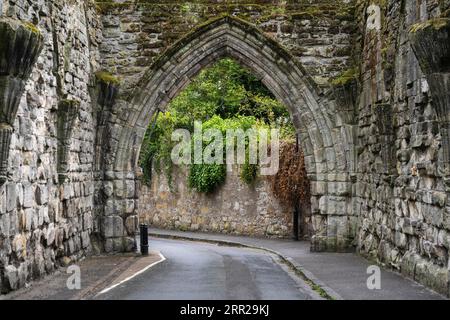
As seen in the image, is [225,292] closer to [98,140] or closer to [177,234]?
[98,140]

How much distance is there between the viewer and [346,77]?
14.3 meters

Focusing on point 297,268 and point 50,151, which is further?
point 297,268

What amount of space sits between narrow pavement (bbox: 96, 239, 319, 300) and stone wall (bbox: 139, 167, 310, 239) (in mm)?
4546

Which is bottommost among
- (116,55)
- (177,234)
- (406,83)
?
(177,234)

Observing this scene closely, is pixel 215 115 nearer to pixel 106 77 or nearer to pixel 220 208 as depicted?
pixel 220 208

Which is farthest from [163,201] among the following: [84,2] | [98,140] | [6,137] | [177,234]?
[6,137]

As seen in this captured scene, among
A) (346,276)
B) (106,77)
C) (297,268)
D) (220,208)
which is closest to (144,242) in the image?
(106,77)

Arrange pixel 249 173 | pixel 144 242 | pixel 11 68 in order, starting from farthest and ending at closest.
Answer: pixel 249 173
pixel 144 242
pixel 11 68

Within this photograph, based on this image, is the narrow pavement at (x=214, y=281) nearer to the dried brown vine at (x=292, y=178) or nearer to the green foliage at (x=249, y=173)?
the dried brown vine at (x=292, y=178)

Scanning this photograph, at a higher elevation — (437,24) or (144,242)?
(437,24)

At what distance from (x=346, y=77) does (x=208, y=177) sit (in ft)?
29.2

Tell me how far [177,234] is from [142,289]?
12857 mm

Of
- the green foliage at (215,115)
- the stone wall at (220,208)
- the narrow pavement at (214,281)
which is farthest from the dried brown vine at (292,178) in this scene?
the narrow pavement at (214,281)

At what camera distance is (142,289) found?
9.23 metres
